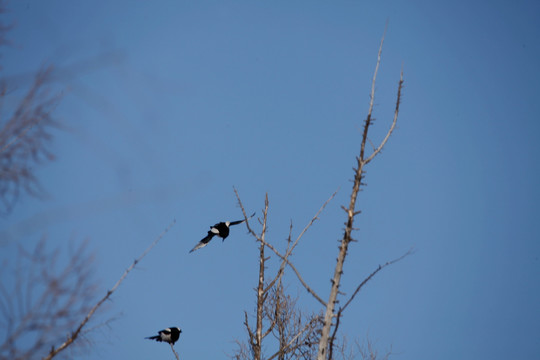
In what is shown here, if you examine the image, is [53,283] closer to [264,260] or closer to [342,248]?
[342,248]

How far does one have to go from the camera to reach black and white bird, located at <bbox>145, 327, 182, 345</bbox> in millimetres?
6307

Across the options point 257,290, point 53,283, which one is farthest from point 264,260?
point 53,283

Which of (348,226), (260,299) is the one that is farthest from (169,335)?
(348,226)

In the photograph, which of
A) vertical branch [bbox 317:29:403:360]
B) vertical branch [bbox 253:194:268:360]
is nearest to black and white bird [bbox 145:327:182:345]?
vertical branch [bbox 253:194:268:360]

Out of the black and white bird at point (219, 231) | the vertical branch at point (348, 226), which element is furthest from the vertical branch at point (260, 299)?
the vertical branch at point (348, 226)

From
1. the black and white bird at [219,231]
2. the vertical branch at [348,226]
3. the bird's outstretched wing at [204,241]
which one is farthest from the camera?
the black and white bird at [219,231]

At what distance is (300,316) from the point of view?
30.3ft

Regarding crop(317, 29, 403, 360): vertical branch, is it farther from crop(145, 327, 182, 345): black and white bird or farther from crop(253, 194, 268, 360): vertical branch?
crop(145, 327, 182, 345): black and white bird

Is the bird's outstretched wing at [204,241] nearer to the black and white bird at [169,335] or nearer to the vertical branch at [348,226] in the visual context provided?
the black and white bird at [169,335]

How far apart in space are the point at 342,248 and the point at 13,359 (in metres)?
2.63

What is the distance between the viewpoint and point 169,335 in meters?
6.55

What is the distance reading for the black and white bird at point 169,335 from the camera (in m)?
6.31

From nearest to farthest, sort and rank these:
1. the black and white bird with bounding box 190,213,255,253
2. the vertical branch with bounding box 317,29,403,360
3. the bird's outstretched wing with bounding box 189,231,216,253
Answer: the vertical branch with bounding box 317,29,403,360 < the bird's outstretched wing with bounding box 189,231,216,253 < the black and white bird with bounding box 190,213,255,253

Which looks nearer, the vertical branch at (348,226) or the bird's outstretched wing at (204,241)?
the vertical branch at (348,226)
